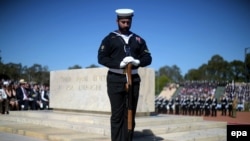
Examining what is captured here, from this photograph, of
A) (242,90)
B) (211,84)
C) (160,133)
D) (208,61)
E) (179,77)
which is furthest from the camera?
(179,77)

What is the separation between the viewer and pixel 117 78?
15.7 feet

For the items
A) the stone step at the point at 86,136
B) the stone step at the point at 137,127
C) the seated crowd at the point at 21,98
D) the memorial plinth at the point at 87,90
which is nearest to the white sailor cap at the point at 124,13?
the stone step at the point at 86,136

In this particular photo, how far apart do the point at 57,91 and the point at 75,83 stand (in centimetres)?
123

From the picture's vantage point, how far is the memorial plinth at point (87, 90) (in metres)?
10.3

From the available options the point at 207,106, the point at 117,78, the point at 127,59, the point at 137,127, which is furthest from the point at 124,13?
the point at 207,106

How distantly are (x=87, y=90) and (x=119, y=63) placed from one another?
6.54m

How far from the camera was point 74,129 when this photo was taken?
8.36m

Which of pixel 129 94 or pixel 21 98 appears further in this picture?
pixel 21 98

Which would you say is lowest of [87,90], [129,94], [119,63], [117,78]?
[87,90]

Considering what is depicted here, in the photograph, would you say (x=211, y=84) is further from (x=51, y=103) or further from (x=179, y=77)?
(x=179, y=77)

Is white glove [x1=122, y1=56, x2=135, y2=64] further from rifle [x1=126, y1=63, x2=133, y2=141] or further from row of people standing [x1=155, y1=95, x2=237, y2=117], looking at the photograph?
row of people standing [x1=155, y1=95, x2=237, y2=117]

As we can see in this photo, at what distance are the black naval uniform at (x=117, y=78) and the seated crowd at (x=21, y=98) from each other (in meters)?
11.5

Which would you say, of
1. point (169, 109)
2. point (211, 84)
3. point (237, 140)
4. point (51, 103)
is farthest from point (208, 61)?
point (237, 140)

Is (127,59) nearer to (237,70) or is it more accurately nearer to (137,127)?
(137,127)
